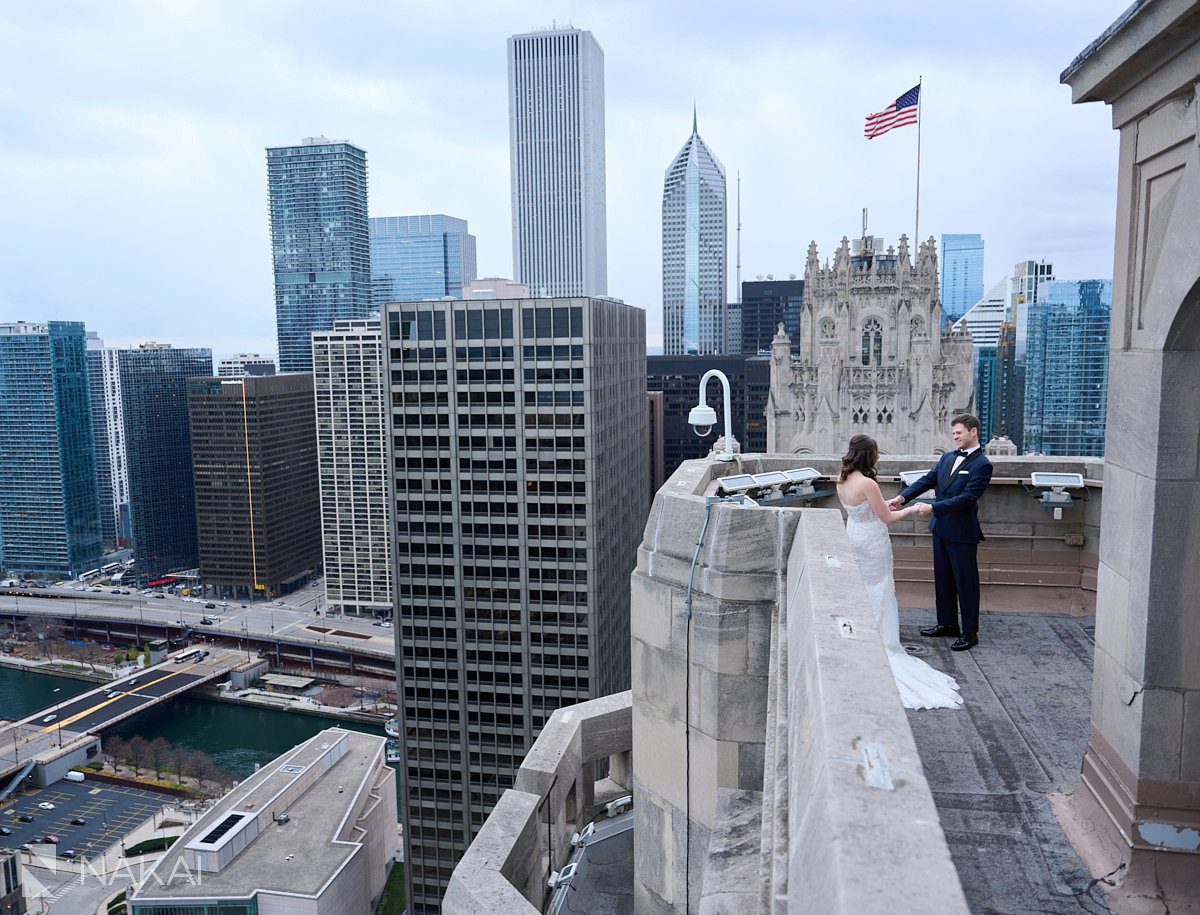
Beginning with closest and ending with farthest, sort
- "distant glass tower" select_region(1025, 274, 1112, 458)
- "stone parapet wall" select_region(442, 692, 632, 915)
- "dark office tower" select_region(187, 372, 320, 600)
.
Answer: "stone parapet wall" select_region(442, 692, 632, 915) < "distant glass tower" select_region(1025, 274, 1112, 458) < "dark office tower" select_region(187, 372, 320, 600)

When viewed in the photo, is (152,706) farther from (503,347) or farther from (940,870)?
(940,870)

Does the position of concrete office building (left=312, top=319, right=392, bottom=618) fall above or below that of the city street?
above

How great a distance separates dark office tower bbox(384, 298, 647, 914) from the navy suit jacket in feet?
185

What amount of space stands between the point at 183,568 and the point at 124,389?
1381 inches

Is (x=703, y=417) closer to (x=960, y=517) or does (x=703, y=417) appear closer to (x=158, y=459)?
(x=960, y=517)

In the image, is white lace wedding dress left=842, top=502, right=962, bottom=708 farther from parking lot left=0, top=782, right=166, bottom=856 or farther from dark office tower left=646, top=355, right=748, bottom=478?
dark office tower left=646, top=355, right=748, bottom=478

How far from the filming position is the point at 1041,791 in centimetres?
584

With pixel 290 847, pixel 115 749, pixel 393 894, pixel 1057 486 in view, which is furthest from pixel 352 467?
pixel 1057 486

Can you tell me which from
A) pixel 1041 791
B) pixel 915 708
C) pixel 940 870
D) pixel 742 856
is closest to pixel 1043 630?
Answer: pixel 915 708

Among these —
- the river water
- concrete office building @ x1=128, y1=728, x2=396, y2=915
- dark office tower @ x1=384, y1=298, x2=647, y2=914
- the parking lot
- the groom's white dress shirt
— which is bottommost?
the river water

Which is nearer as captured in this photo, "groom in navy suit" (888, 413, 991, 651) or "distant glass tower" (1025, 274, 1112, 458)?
"groom in navy suit" (888, 413, 991, 651)

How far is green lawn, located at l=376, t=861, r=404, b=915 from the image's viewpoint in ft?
221

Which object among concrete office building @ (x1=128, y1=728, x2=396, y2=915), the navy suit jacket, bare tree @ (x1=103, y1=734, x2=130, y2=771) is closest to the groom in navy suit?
the navy suit jacket

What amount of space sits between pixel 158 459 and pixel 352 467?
5399cm
